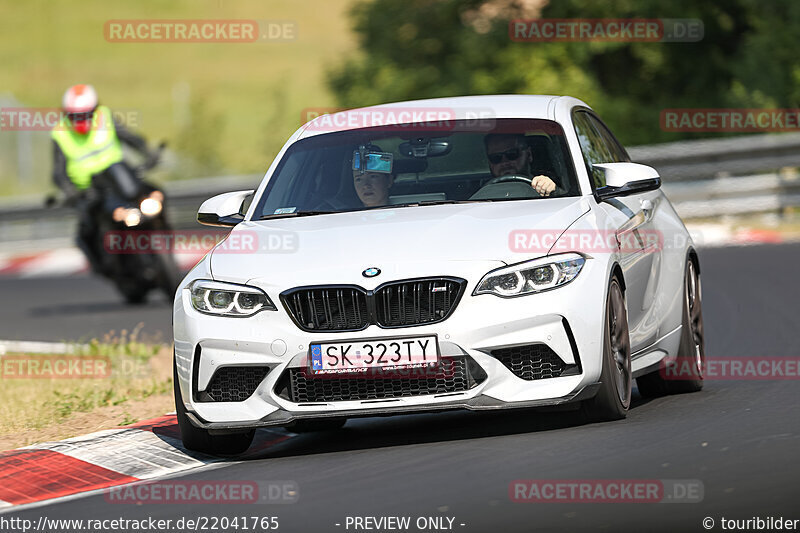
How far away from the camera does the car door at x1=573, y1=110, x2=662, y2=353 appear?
7.99 metres

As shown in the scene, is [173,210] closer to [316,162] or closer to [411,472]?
[316,162]

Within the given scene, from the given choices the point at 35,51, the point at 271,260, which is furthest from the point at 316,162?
the point at 35,51

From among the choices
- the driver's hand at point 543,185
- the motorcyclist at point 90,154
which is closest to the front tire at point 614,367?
the driver's hand at point 543,185

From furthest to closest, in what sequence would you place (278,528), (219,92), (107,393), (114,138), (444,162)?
(219,92), (114,138), (107,393), (444,162), (278,528)

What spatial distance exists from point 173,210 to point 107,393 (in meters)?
16.6

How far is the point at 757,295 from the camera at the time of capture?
A: 14.0 meters

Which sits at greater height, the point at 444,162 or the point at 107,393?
the point at 444,162

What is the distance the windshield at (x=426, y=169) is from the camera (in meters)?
8.34

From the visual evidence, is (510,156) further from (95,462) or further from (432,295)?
(95,462)
